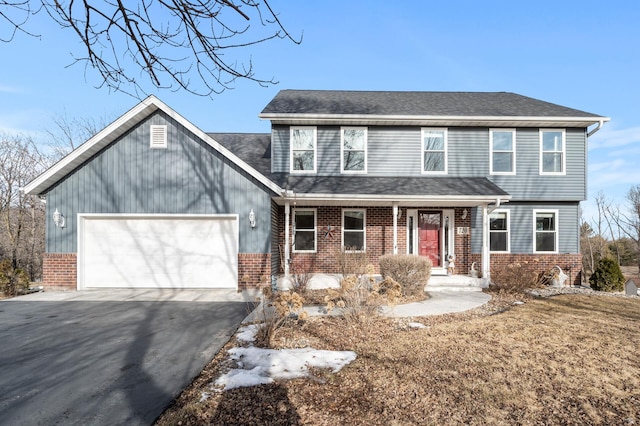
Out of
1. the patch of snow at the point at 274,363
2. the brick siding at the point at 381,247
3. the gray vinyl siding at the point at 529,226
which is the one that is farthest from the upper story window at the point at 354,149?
the patch of snow at the point at 274,363

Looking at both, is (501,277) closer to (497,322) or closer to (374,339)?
(497,322)

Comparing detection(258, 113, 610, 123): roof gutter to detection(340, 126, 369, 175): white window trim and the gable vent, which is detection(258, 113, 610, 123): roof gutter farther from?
the gable vent

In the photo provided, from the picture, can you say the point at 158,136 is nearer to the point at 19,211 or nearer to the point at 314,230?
the point at 314,230

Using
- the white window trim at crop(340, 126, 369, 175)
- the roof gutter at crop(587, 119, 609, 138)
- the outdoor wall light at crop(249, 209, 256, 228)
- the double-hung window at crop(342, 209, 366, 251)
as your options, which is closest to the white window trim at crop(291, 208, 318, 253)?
the double-hung window at crop(342, 209, 366, 251)

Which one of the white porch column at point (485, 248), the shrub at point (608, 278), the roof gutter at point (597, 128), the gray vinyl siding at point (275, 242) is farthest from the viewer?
the roof gutter at point (597, 128)

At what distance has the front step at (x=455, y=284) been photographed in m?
10.9

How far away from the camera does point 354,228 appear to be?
12523 millimetres

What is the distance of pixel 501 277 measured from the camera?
10.2 m

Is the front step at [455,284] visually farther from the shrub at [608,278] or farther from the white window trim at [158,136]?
the white window trim at [158,136]

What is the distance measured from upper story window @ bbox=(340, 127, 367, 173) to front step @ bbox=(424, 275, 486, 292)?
14.8 feet

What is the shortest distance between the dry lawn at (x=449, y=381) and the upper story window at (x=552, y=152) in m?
7.48

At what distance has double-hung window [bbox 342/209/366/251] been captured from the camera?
40.9ft

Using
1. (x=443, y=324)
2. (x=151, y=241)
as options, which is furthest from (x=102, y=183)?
(x=443, y=324)

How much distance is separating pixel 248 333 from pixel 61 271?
25.6ft
